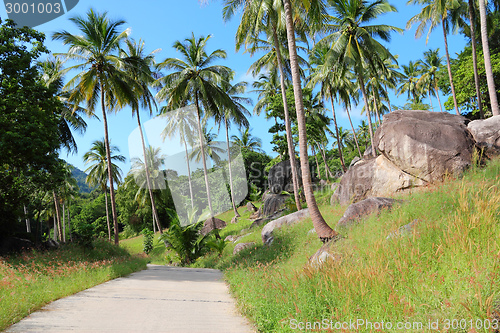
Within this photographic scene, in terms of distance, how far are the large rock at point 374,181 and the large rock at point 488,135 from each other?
282 centimetres

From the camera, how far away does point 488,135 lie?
1231 cm

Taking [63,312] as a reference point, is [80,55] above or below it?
above

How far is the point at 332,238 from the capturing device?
809 centimetres

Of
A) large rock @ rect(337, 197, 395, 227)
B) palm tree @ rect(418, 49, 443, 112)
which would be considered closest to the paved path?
large rock @ rect(337, 197, 395, 227)

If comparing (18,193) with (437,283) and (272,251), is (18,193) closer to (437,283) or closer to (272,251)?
(272,251)

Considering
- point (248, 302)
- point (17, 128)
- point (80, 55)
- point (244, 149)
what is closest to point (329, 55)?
point (80, 55)

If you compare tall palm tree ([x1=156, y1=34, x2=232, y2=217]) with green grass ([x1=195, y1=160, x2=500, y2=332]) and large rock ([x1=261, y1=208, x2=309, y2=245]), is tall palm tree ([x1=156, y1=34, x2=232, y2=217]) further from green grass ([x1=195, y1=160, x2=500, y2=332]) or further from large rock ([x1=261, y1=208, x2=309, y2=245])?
green grass ([x1=195, y1=160, x2=500, y2=332])

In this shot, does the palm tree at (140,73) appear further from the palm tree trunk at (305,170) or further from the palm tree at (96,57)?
the palm tree trunk at (305,170)

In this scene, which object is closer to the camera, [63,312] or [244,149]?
[63,312]

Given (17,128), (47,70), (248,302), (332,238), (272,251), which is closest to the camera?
(248,302)

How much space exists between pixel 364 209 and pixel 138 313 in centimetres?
666

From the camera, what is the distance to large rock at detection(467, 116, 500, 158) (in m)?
11.8

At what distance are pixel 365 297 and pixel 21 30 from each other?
1515 cm

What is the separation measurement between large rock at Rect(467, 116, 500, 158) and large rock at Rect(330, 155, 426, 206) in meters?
2.82
